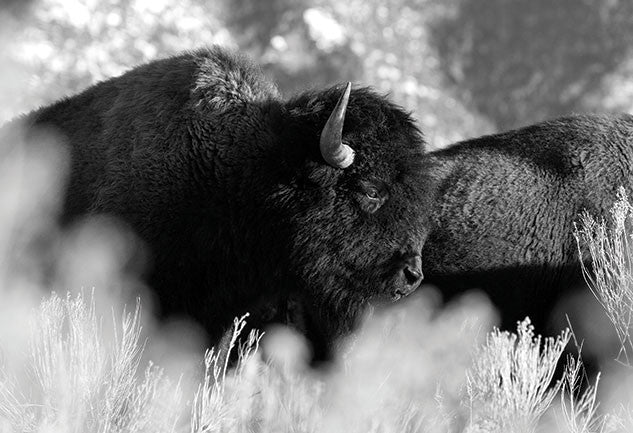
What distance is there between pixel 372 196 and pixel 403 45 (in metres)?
12.1

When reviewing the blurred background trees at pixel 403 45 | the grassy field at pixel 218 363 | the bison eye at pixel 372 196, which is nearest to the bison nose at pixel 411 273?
the bison eye at pixel 372 196

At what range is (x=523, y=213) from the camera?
6730mm

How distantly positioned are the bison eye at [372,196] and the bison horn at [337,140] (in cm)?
17

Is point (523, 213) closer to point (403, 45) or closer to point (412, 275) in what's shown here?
point (412, 275)

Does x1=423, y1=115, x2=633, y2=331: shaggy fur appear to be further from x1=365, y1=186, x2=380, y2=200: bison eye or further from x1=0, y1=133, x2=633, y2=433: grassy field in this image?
x1=365, y1=186, x2=380, y2=200: bison eye

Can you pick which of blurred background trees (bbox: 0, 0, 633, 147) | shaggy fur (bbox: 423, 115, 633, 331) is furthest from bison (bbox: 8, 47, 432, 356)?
blurred background trees (bbox: 0, 0, 633, 147)

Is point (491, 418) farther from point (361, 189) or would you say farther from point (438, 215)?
point (438, 215)

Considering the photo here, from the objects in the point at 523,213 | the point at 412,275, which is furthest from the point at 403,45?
the point at 412,275

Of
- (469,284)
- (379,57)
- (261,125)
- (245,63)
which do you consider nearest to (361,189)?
(261,125)

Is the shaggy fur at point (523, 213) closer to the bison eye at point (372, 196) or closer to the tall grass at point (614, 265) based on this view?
the tall grass at point (614, 265)

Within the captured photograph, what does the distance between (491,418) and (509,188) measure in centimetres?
239

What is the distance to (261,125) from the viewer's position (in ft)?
18.2

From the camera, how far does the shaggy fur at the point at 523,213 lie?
6559mm

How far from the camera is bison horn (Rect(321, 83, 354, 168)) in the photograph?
5070 millimetres
